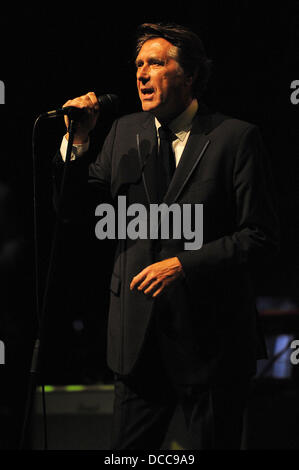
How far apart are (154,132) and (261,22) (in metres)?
1.42

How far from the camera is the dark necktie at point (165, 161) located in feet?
5.38

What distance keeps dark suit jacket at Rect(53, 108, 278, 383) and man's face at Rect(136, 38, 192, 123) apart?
0.11m

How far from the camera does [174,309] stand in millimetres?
1539

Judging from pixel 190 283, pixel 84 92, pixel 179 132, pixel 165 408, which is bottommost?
pixel 165 408

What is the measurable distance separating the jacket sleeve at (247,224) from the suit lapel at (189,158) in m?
0.11

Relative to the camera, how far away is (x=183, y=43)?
175cm

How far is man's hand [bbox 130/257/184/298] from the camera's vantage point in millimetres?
1461

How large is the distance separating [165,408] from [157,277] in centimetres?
40

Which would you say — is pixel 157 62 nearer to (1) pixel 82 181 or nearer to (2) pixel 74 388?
(1) pixel 82 181

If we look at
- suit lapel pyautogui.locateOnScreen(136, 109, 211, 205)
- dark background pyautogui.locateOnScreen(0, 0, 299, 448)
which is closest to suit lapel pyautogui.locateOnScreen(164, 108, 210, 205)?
suit lapel pyautogui.locateOnScreen(136, 109, 211, 205)

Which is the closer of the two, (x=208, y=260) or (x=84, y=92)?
(x=208, y=260)
